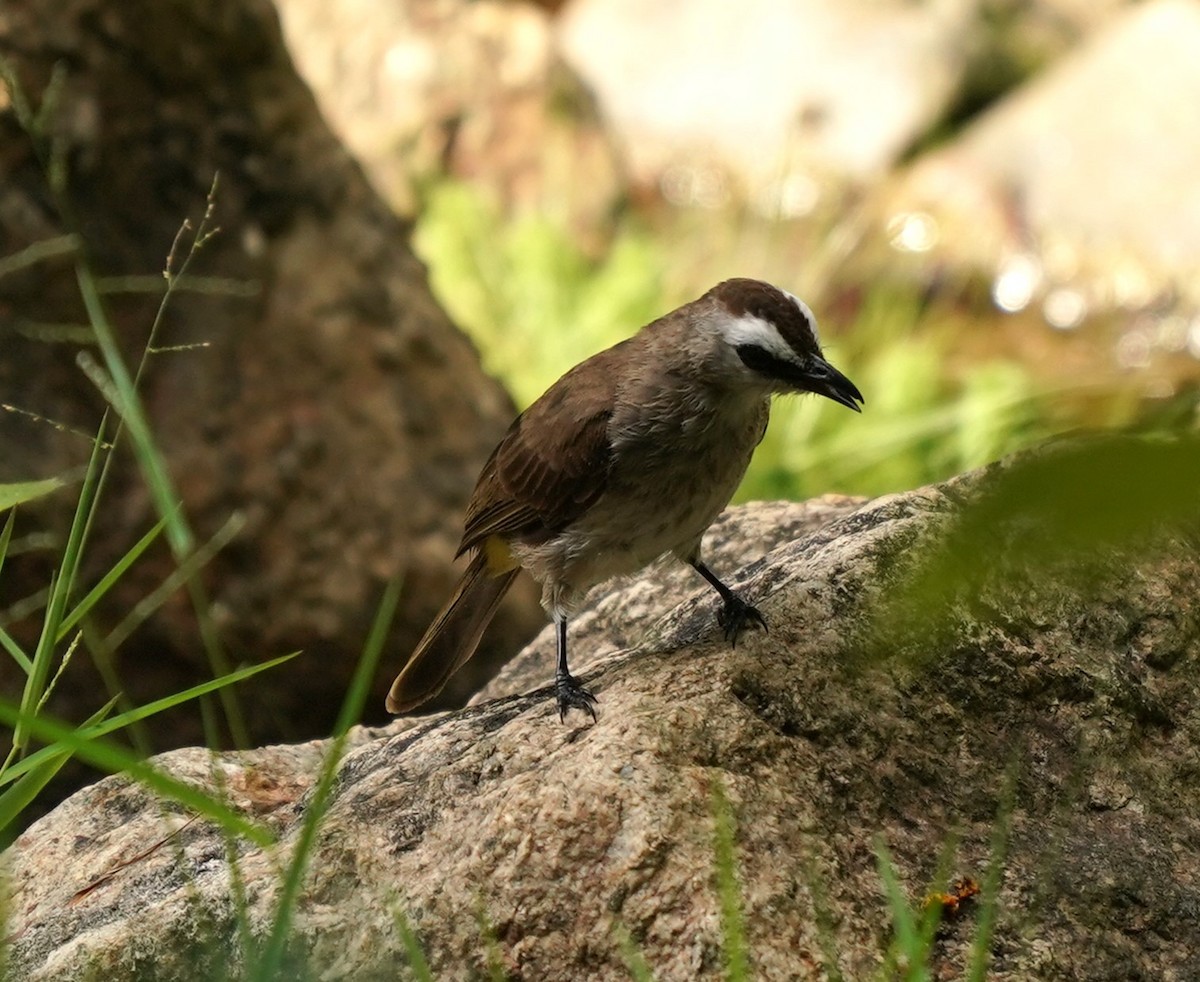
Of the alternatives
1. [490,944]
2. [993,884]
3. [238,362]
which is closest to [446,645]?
[238,362]

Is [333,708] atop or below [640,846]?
below

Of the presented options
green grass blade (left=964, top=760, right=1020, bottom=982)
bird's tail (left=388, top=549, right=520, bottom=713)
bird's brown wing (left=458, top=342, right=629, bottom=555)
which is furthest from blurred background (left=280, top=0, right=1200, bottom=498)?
green grass blade (left=964, top=760, right=1020, bottom=982)

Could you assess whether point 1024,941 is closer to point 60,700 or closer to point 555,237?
point 60,700

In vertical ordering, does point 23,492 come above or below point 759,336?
below

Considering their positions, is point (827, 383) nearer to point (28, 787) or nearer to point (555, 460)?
point (555, 460)

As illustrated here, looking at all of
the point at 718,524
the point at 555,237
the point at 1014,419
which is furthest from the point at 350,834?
the point at 555,237

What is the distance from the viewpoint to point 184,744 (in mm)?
5422

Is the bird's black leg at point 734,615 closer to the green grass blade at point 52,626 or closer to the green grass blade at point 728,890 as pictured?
the green grass blade at point 728,890

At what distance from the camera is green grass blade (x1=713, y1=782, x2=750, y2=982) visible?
225 centimetres

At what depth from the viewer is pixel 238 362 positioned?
567 centimetres

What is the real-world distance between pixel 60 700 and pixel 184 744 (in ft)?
1.64

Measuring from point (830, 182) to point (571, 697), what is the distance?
382 inches

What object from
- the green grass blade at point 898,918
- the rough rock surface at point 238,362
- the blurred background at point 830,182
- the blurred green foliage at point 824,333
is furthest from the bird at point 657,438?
the blurred background at point 830,182

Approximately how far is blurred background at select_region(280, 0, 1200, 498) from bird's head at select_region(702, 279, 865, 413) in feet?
10.3
